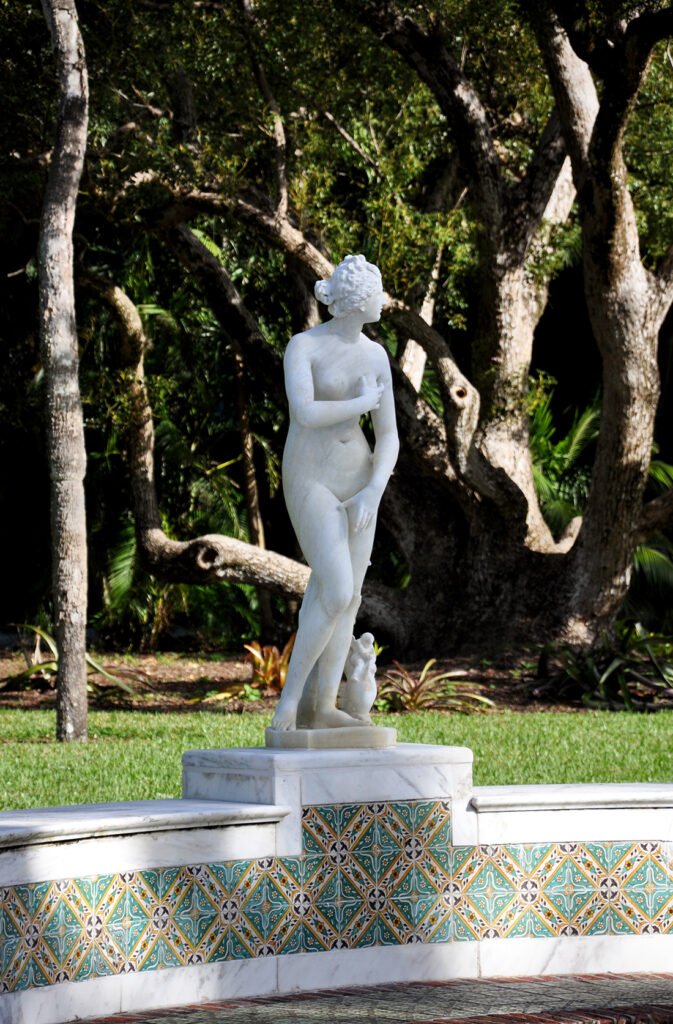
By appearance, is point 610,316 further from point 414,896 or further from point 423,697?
point 414,896

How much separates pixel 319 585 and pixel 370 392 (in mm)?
788

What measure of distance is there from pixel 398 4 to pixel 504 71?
3.03 meters

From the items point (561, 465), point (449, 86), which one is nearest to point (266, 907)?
point (449, 86)

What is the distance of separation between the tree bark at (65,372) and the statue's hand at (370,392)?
5.51 meters

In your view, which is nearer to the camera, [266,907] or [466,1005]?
[466,1005]

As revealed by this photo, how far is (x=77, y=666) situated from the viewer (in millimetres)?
10812

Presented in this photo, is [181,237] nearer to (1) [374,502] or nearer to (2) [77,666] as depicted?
(2) [77,666]

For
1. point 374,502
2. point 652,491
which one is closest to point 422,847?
point 374,502

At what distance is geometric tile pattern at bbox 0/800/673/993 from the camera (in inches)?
185

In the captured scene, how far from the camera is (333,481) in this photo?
5547 millimetres

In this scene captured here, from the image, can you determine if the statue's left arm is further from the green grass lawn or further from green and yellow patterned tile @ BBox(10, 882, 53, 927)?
the green grass lawn

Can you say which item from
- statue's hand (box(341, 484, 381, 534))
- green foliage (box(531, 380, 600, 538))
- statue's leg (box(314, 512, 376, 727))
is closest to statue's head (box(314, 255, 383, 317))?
statue's hand (box(341, 484, 381, 534))

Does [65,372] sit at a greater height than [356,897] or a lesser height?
greater

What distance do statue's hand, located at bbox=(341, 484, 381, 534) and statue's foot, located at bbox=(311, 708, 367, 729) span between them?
28.5 inches
